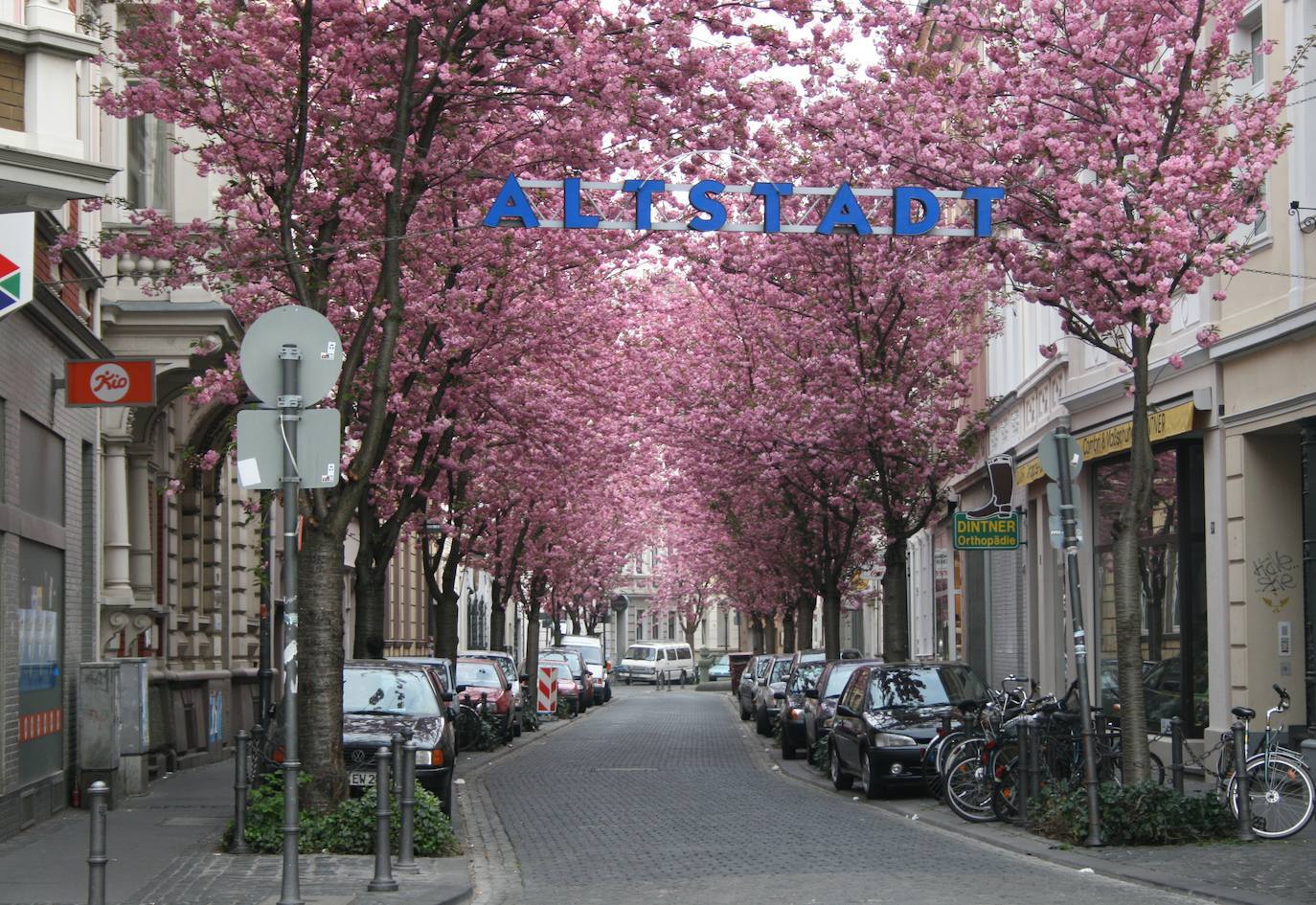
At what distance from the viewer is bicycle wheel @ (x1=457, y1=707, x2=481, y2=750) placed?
3019 centimetres

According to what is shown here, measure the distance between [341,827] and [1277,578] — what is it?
33.7ft

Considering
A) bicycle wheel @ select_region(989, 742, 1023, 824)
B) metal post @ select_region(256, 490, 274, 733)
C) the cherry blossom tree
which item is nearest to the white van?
metal post @ select_region(256, 490, 274, 733)

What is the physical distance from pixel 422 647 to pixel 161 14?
40.7 m

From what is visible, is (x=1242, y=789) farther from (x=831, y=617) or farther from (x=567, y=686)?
(x=567, y=686)

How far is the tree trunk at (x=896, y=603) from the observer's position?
27719mm

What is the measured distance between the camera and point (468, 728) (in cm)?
3048

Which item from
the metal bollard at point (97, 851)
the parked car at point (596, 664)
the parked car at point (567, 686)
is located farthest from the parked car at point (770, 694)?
the metal bollard at point (97, 851)

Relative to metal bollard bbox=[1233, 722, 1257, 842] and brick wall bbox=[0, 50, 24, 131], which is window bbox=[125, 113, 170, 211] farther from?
metal bollard bbox=[1233, 722, 1257, 842]

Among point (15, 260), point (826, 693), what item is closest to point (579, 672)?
point (826, 693)

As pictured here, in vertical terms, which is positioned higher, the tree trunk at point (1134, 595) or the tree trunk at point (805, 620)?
the tree trunk at point (1134, 595)

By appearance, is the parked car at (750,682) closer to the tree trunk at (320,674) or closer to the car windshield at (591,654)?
the car windshield at (591,654)

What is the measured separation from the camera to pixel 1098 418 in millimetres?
25219

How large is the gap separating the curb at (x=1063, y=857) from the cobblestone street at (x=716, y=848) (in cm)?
13

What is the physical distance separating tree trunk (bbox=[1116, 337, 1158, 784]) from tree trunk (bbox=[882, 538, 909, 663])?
12084 mm
